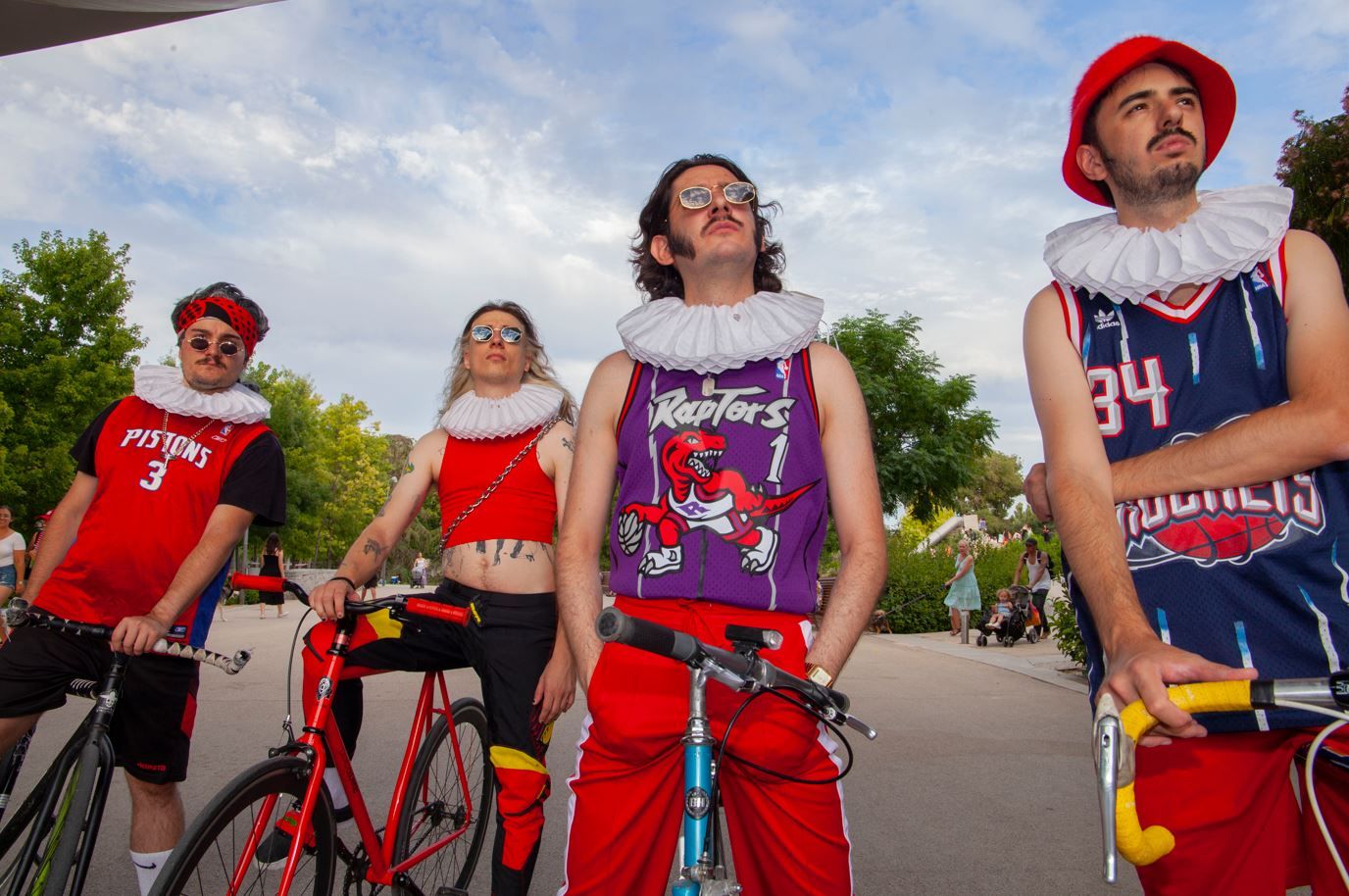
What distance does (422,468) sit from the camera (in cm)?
422

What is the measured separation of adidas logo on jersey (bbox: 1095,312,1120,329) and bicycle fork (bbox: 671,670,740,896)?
1.16 m

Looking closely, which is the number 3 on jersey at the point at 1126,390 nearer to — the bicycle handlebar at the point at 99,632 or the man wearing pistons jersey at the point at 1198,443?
the man wearing pistons jersey at the point at 1198,443

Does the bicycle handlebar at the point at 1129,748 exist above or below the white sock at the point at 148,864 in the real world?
above

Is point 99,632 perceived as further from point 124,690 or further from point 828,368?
point 828,368

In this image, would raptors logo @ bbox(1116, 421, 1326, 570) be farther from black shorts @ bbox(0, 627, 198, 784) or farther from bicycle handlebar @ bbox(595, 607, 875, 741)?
black shorts @ bbox(0, 627, 198, 784)

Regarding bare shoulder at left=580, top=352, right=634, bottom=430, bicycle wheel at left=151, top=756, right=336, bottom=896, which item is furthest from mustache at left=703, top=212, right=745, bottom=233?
bicycle wheel at left=151, top=756, right=336, bottom=896

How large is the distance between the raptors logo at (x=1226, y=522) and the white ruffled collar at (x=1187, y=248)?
0.46 m

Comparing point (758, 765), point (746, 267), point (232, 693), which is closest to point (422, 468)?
point (746, 267)

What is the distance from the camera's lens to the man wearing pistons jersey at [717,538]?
2.21 metres

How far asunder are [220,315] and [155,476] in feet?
2.25

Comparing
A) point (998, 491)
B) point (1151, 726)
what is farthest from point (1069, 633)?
point (998, 491)

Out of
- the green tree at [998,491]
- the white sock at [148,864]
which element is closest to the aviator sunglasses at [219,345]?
the white sock at [148,864]

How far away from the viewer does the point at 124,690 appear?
3.42 m

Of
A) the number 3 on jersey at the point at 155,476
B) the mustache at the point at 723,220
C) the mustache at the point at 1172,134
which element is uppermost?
the mustache at the point at 723,220
